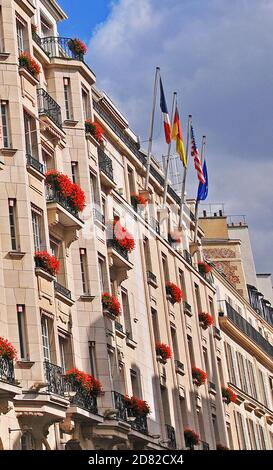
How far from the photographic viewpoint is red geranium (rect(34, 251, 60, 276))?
41.6 metres

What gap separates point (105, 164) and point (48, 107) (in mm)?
7119

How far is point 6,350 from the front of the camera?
122ft

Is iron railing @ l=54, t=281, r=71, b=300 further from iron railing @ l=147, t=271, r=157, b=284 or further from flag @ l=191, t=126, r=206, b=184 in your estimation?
flag @ l=191, t=126, r=206, b=184

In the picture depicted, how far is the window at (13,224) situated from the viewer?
41.1 meters

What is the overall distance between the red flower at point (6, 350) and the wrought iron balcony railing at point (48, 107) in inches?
425

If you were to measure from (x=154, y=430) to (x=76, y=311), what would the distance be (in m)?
9.89

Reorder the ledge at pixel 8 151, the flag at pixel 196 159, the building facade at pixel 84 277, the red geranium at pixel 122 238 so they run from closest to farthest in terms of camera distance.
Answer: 1. the building facade at pixel 84 277
2. the ledge at pixel 8 151
3. the red geranium at pixel 122 238
4. the flag at pixel 196 159

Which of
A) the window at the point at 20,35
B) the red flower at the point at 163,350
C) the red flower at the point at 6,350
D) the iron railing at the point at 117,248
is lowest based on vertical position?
the red flower at the point at 6,350

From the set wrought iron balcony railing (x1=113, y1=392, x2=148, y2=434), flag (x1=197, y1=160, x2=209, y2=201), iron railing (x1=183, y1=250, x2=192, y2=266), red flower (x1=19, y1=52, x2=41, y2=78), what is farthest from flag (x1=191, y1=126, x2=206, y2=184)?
red flower (x1=19, y1=52, x2=41, y2=78)

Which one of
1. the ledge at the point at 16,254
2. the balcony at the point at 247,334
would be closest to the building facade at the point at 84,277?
the ledge at the point at 16,254

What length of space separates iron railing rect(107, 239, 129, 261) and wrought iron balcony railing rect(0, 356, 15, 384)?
13.9 metres

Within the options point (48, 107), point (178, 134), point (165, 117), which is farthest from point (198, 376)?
point (48, 107)

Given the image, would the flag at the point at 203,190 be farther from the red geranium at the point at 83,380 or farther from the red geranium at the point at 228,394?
the red geranium at the point at 83,380

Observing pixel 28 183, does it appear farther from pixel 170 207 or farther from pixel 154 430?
pixel 170 207
